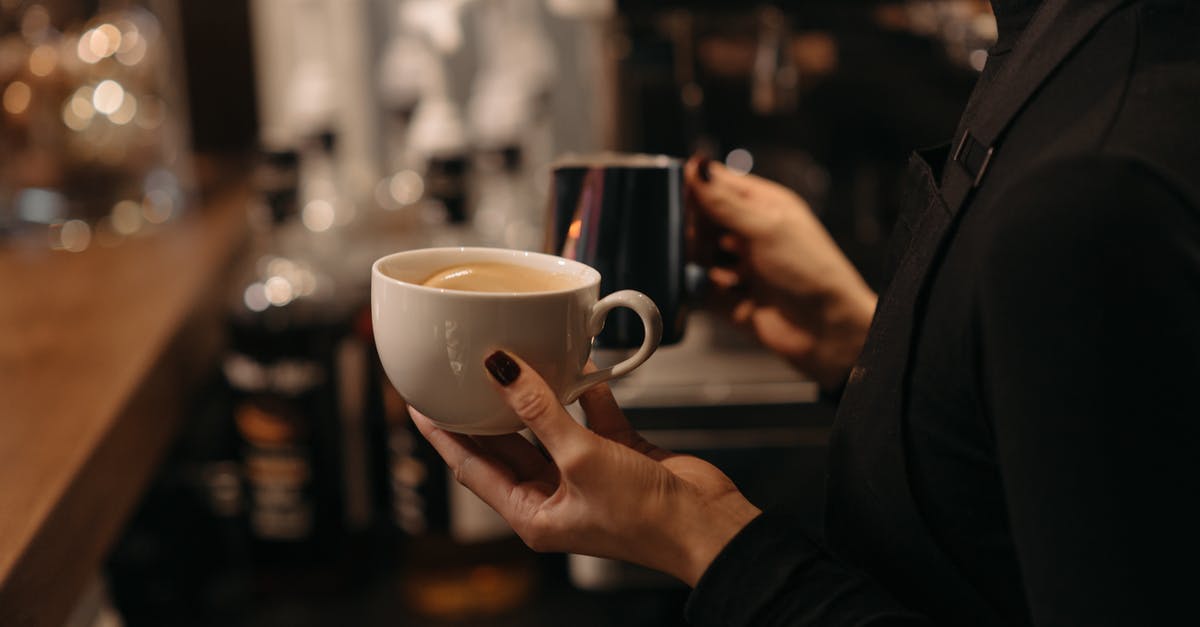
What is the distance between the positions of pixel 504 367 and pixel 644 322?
0.29 ft

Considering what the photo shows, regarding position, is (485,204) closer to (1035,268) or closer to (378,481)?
(378,481)

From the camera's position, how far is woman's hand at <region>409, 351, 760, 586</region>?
20.0 inches

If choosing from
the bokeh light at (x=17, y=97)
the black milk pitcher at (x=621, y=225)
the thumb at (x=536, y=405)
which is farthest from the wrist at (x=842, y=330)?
the bokeh light at (x=17, y=97)

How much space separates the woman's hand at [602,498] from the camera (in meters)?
0.51

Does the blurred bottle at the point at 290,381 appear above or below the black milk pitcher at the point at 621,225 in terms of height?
below

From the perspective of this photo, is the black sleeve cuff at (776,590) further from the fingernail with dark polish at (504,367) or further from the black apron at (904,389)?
the fingernail with dark polish at (504,367)

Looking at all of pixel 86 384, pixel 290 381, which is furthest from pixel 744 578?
pixel 290 381

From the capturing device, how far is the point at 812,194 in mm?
1505

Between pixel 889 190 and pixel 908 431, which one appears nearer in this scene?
pixel 908 431

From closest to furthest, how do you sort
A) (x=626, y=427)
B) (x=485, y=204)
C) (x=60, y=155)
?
1. (x=626, y=427)
2. (x=60, y=155)
3. (x=485, y=204)

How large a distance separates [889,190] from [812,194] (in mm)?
106

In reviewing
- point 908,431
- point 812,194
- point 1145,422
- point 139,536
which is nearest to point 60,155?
point 139,536

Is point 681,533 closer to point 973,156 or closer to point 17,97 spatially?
point 973,156

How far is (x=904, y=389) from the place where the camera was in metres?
0.50
